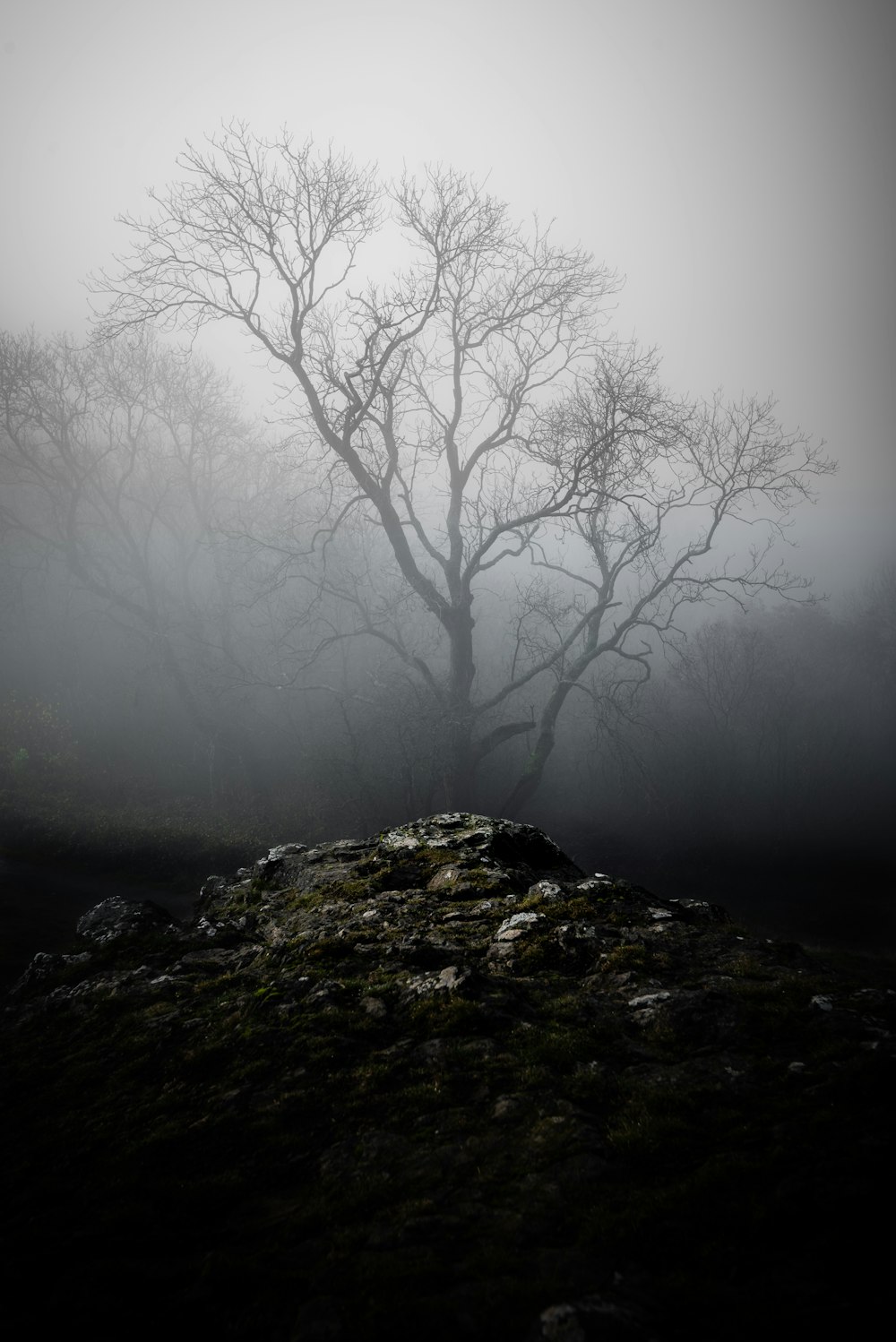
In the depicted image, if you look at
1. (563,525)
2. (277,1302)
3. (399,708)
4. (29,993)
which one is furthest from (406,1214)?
Answer: (399,708)

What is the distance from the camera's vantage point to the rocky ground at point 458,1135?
2092 mm

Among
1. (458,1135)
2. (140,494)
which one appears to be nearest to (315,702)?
(140,494)

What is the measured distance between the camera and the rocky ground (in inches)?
82.4

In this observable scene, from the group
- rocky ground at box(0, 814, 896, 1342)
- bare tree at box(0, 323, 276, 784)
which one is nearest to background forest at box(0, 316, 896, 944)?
bare tree at box(0, 323, 276, 784)

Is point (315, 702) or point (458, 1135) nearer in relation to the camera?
point (458, 1135)

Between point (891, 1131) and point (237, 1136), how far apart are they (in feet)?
9.72

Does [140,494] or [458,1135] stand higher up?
[140,494]

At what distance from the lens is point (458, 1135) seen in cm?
304

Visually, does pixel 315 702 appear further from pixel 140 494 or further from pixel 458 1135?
pixel 458 1135

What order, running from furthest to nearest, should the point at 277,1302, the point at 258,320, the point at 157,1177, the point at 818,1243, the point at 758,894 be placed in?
the point at 758,894 < the point at 258,320 < the point at 157,1177 < the point at 277,1302 < the point at 818,1243

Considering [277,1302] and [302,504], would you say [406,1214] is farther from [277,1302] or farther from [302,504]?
[302,504]

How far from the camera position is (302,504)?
38.3 m

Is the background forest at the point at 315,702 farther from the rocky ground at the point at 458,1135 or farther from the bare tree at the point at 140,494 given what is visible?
the rocky ground at the point at 458,1135

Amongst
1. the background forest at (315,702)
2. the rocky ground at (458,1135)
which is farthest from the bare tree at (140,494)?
the rocky ground at (458,1135)
